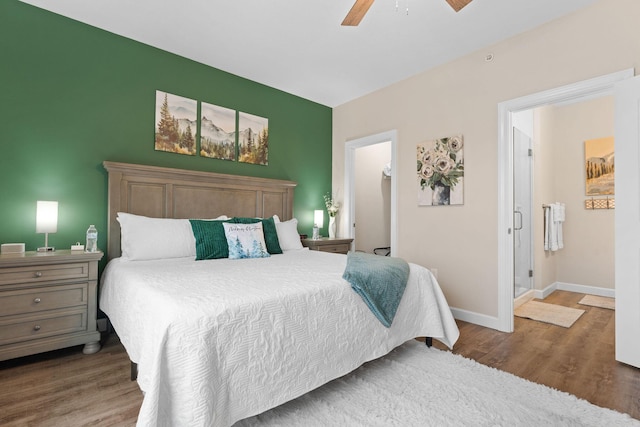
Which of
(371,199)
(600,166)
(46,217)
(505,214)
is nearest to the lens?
(46,217)

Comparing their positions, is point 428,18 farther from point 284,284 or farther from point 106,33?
point 106,33

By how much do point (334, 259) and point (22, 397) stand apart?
2168 millimetres

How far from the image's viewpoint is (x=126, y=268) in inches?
88.8

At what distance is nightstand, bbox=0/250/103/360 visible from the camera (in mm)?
2100

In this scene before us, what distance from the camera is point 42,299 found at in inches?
87.3

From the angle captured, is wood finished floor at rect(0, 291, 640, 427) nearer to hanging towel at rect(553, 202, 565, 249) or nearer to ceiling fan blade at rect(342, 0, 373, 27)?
hanging towel at rect(553, 202, 565, 249)

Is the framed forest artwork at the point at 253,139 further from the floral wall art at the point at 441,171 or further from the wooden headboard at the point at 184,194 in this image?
the floral wall art at the point at 441,171

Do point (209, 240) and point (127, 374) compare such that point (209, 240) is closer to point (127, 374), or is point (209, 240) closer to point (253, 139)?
point (127, 374)

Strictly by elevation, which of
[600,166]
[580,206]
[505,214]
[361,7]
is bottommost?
[505,214]

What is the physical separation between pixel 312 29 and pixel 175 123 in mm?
1698

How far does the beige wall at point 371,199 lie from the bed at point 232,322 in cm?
239

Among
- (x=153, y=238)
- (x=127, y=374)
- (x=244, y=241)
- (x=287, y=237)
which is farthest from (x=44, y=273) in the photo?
(x=287, y=237)

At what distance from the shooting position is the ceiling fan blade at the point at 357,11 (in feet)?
6.37

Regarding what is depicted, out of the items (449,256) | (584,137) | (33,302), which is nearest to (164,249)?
(33,302)
